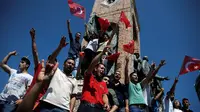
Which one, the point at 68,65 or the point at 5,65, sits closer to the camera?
the point at 68,65

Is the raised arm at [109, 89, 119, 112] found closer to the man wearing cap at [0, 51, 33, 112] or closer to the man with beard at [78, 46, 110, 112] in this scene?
the man with beard at [78, 46, 110, 112]

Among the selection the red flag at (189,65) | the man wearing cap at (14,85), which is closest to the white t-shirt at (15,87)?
the man wearing cap at (14,85)

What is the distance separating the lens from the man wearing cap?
4014 mm

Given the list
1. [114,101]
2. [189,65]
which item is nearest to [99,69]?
[114,101]

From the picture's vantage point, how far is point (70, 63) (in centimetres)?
382

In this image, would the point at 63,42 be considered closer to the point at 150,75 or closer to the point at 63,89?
the point at 63,89

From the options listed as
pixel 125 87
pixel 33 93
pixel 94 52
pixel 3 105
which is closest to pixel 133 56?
pixel 94 52

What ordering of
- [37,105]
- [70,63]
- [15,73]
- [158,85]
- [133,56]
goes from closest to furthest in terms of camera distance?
[37,105] → [70,63] → [15,73] → [158,85] → [133,56]

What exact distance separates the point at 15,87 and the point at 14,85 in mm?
49

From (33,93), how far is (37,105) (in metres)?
1.13

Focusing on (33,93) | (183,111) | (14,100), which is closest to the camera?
(33,93)

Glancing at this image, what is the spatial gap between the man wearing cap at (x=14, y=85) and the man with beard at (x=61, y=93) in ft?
3.04

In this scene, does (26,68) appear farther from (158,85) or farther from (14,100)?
(158,85)

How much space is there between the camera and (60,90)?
3.54m
